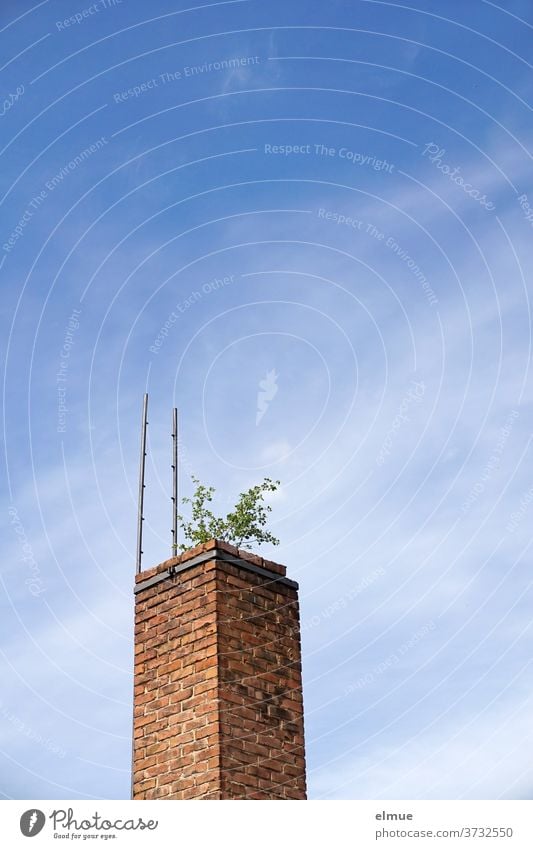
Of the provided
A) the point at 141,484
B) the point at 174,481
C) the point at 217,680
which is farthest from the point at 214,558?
the point at 141,484

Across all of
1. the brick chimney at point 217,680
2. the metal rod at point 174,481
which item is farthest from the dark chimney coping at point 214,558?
the metal rod at point 174,481

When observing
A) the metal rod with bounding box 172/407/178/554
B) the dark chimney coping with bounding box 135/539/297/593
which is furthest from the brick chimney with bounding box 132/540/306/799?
the metal rod with bounding box 172/407/178/554

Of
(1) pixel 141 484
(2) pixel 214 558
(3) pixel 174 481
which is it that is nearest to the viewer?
(2) pixel 214 558

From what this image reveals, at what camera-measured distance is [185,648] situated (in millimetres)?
7000

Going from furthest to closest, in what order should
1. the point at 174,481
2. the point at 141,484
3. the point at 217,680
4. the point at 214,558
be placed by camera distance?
1. the point at 141,484
2. the point at 174,481
3. the point at 214,558
4. the point at 217,680

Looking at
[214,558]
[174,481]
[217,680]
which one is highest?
[174,481]

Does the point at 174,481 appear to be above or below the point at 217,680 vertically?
above

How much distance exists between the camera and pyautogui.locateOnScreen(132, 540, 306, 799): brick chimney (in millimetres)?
6570

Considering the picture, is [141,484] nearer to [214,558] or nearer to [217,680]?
[214,558]

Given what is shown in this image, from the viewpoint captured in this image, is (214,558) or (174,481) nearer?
(214,558)

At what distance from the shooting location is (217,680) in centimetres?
666

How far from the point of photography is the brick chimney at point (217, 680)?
6.57m

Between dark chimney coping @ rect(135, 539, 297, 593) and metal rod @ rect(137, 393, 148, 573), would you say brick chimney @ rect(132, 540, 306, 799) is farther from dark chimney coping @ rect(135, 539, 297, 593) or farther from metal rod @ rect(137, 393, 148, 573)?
metal rod @ rect(137, 393, 148, 573)
